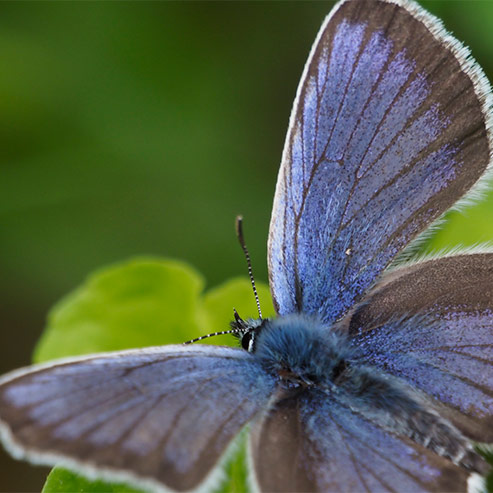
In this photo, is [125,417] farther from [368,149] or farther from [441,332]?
[368,149]

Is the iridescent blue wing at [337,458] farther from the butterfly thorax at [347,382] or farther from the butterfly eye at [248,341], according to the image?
the butterfly eye at [248,341]

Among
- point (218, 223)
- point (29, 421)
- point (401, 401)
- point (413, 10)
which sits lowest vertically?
point (401, 401)

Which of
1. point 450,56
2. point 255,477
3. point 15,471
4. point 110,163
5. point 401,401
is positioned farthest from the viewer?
point 110,163

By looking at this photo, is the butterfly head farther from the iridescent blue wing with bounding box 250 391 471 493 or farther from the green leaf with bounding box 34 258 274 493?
the green leaf with bounding box 34 258 274 493

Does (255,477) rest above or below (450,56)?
below

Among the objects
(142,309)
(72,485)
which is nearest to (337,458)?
(72,485)

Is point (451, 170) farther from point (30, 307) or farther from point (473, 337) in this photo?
point (30, 307)

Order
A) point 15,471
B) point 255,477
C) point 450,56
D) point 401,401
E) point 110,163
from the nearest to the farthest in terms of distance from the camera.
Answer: point 255,477
point 401,401
point 450,56
point 15,471
point 110,163

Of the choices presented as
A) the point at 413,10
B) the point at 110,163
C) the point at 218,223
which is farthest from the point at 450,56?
the point at 110,163
